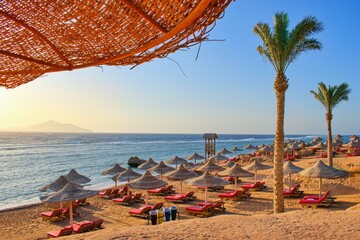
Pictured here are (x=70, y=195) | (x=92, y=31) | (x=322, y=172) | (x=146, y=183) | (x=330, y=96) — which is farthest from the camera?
(x=330, y=96)

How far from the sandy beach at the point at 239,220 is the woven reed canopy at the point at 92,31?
16.5 feet

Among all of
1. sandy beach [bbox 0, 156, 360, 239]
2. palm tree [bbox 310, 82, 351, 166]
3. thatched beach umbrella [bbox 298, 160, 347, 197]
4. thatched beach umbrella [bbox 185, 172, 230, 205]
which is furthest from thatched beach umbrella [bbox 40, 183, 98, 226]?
palm tree [bbox 310, 82, 351, 166]

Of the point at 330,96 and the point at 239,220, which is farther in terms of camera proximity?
the point at 330,96

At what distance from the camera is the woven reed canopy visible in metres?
1.70

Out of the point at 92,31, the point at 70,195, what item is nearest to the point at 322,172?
the point at 70,195

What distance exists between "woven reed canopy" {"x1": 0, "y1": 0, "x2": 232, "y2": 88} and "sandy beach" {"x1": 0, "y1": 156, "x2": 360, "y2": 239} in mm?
5041

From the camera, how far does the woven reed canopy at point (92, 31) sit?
170 centimetres

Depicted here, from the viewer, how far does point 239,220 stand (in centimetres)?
802

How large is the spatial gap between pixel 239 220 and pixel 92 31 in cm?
718

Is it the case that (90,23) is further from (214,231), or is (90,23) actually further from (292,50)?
(292,50)

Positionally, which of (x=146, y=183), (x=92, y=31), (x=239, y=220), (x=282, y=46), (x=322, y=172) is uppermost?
(x=282, y=46)

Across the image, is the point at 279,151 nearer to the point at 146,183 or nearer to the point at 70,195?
the point at 146,183

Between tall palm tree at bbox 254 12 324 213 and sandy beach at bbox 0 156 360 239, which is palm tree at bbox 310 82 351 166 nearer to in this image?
sandy beach at bbox 0 156 360 239

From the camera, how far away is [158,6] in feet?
5.53
